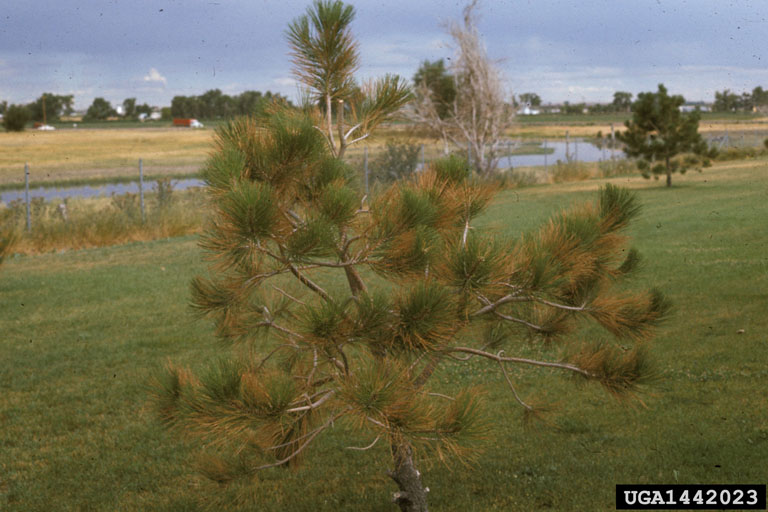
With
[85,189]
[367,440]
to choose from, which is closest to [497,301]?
[367,440]

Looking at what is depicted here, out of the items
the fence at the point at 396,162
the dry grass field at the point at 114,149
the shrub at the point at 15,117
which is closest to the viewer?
the fence at the point at 396,162

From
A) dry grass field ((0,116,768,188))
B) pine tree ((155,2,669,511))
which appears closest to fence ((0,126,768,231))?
dry grass field ((0,116,768,188))

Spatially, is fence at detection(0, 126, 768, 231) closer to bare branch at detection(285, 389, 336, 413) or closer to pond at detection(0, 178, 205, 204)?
pond at detection(0, 178, 205, 204)

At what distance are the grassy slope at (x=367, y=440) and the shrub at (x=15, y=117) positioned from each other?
78.3ft

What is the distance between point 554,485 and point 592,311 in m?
1.32

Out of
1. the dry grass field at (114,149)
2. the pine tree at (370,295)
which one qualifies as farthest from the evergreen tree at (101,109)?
the pine tree at (370,295)

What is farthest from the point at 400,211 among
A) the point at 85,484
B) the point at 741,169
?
the point at 741,169

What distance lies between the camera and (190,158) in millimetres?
41281

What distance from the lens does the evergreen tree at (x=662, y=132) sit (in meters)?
21.9

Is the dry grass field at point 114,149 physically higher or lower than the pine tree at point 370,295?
higher

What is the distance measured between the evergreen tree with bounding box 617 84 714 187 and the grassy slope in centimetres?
1257

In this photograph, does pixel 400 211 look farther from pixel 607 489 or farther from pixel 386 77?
pixel 607 489

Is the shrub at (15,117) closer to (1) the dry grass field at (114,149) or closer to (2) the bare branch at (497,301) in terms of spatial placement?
(1) the dry grass field at (114,149)

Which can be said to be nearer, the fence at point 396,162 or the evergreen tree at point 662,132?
the fence at point 396,162
